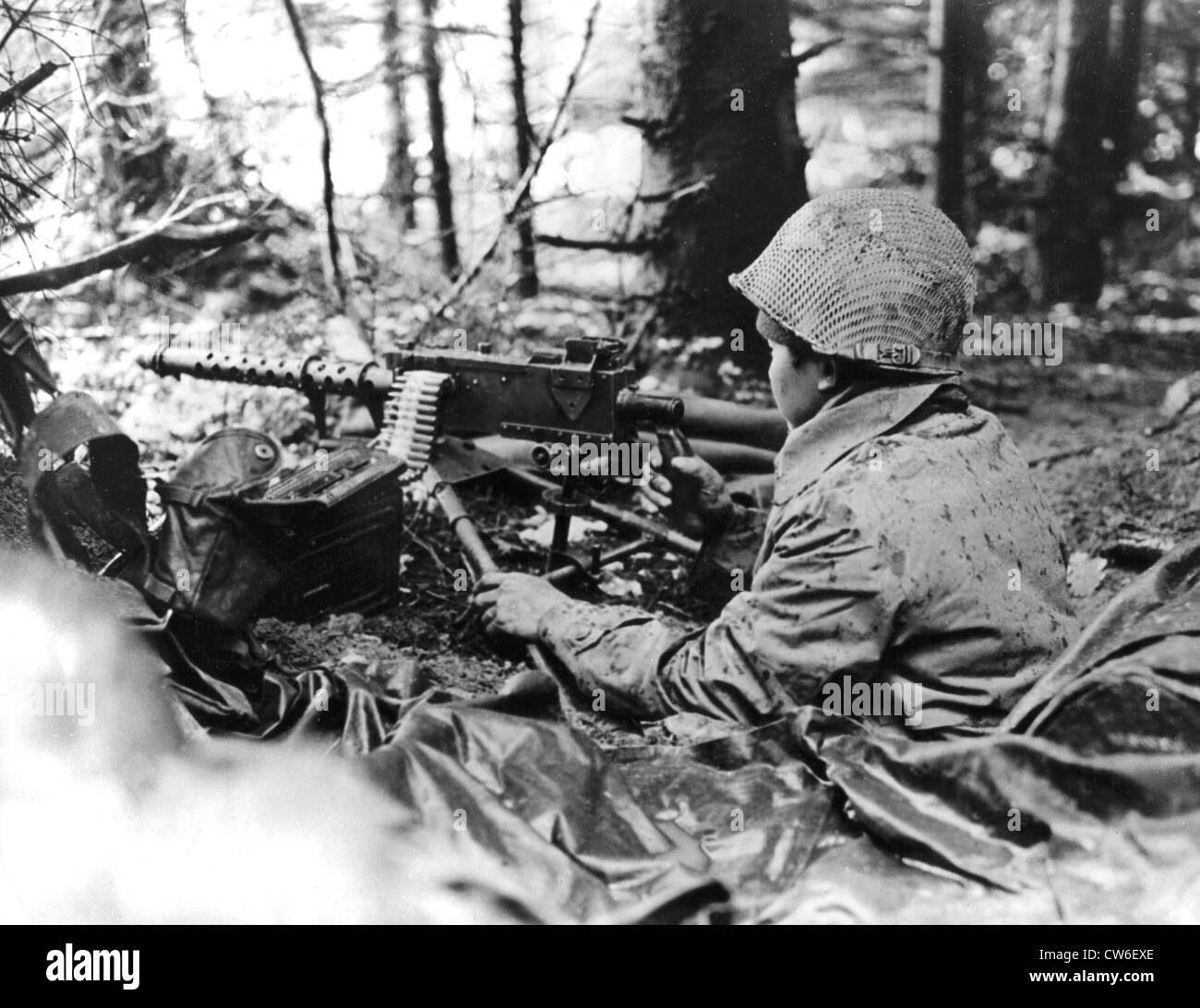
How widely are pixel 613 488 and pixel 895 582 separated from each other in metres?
1.42

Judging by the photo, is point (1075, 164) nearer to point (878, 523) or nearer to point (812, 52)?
point (812, 52)

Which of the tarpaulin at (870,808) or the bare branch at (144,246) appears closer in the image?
the tarpaulin at (870,808)

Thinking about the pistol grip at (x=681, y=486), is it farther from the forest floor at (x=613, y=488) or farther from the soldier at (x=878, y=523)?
the soldier at (x=878, y=523)

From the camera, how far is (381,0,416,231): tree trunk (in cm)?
319

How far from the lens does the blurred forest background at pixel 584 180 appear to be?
2979 millimetres

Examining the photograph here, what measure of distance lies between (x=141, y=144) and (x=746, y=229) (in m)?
1.82

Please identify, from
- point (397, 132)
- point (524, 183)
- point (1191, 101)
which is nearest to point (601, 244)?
point (524, 183)

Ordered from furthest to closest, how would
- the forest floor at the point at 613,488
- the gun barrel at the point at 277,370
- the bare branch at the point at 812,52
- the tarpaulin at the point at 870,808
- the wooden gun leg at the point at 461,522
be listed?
the bare branch at the point at 812,52
the wooden gun leg at the point at 461,522
the gun barrel at the point at 277,370
the forest floor at the point at 613,488
the tarpaulin at the point at 870,808

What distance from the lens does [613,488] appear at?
3719mm

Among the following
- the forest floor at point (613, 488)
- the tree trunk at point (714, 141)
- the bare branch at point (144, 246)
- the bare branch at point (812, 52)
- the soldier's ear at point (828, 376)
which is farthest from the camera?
the bare branch at point (812, 52)

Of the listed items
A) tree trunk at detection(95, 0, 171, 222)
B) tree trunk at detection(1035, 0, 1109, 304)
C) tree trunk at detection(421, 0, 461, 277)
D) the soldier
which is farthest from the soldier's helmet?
tree trunk at detection(95, 0, 171, 222)

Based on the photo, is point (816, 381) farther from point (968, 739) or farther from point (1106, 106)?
point (1106, 106)

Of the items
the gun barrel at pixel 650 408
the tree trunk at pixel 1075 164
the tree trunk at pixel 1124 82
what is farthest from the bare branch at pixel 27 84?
the tree trunk at pixel 1124 82

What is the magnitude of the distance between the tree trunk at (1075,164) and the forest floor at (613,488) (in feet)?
0.59
